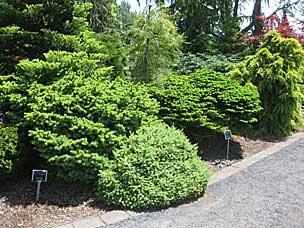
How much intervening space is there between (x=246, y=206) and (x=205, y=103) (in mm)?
1818

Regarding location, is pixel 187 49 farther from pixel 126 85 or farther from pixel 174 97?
pixel 126 85

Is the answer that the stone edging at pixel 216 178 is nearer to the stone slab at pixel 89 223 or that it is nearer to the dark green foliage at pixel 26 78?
the stone slab at pixel 89 223

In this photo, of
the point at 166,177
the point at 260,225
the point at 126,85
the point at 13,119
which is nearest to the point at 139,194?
the point at 166,177

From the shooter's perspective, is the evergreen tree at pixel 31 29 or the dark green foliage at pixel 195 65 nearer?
the evergreen tree at pixel 31 29

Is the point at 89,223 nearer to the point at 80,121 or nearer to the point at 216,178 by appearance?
the point at 80,121

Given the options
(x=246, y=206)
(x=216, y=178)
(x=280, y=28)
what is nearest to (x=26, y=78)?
(x=216, y=178)

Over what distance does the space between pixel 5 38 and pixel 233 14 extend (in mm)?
8734

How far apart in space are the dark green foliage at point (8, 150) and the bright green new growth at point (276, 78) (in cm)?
425

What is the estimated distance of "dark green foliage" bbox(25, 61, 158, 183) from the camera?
9.32 ft

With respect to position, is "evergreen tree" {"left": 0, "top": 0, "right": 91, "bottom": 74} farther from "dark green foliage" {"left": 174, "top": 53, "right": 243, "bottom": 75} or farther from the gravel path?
"dark green foliage" {"left": 174, "top": 53, "right": 243, "bottom": 75}

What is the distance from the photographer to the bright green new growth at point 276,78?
542cm

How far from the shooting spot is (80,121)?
291cm

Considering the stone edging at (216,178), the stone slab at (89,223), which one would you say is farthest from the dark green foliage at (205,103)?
the stone slab at (89,223)

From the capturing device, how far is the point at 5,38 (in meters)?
3.59
